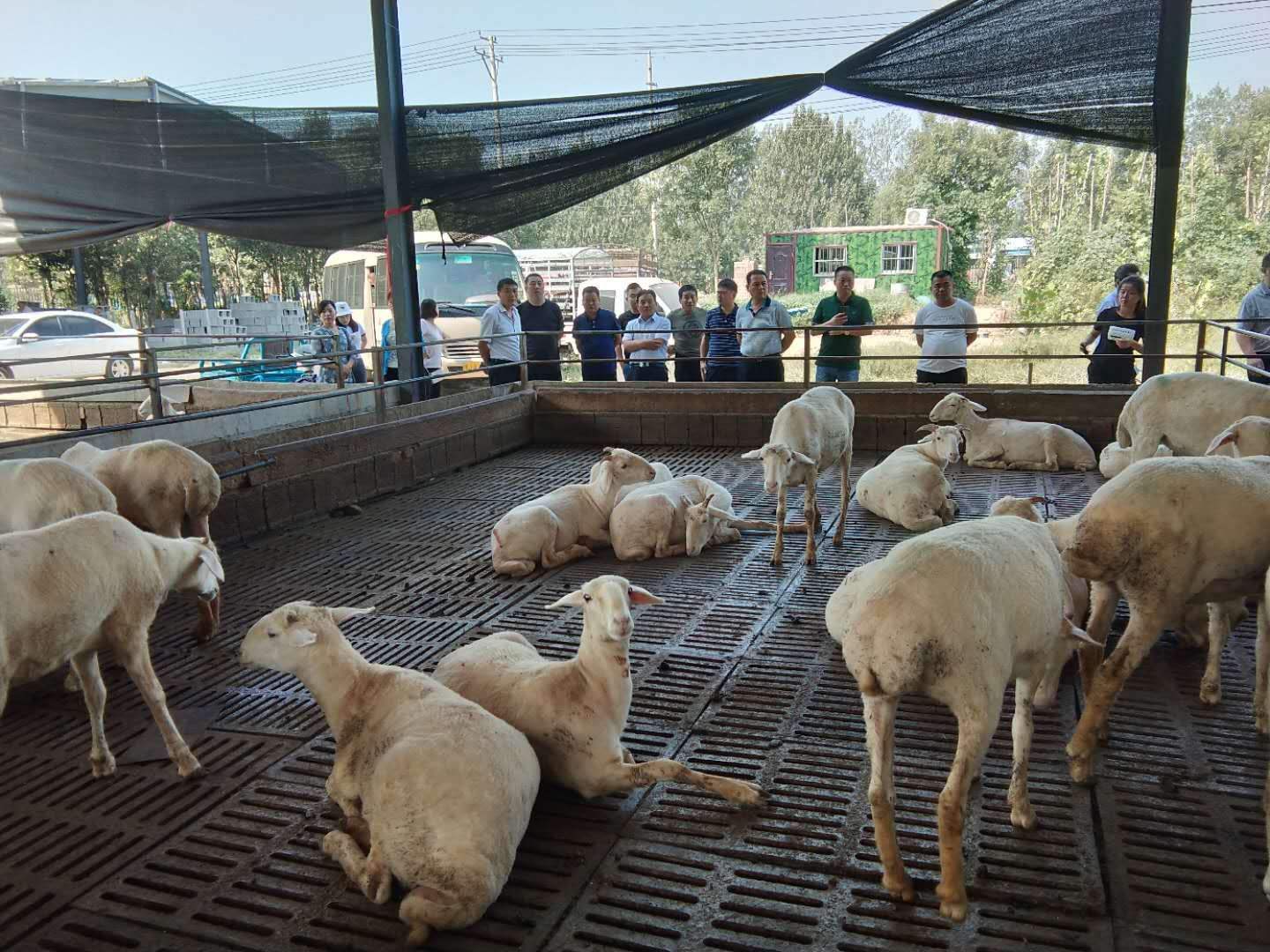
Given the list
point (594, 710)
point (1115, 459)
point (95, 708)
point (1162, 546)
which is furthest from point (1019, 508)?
point (95, 708)

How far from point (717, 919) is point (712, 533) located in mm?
4130

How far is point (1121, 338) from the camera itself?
31.0 ft

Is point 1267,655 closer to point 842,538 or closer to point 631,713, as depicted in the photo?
point 631,713

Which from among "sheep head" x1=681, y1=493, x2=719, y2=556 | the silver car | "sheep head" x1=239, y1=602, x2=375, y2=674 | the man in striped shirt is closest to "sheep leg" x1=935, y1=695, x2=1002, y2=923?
"sheep head" x1=239, y1=602, x2=375, y2=674

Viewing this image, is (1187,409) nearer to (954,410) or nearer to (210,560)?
(954,410)

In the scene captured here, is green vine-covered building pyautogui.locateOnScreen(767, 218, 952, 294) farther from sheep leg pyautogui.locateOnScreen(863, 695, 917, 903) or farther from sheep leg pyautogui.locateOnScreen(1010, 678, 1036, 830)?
sheep leg pyautogui.locateOnScreen(863, 695, 917, 903)

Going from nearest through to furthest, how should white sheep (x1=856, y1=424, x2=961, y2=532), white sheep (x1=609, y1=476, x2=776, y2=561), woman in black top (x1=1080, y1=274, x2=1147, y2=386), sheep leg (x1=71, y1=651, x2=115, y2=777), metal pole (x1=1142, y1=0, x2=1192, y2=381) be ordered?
sheep leg (x1=71, y1=651, x2=115, y2=777), white sheep (x1=609, y1=476, x2=776, y2=561), white sheep (x1=856, y1=424, x2=961, y2=532), metal pole (x1=1142, y1=0, x2=1192, y2=381), woman in black top (x1=1080, y1=274, x2=1147, y2=386)

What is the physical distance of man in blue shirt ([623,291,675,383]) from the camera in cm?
1115

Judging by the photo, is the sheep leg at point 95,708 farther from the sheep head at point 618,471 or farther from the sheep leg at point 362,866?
the sheep head at point 618,471

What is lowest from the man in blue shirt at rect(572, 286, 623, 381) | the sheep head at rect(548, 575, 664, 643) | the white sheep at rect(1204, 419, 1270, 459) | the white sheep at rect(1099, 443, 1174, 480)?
the white sheep at rect(1099, 443, 1174, 480)

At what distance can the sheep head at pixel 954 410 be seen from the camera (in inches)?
344

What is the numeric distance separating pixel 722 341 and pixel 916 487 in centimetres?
467

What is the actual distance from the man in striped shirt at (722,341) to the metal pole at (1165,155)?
13.6 ft

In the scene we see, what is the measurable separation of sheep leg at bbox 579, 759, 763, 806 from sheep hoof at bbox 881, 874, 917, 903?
2.10 ft
